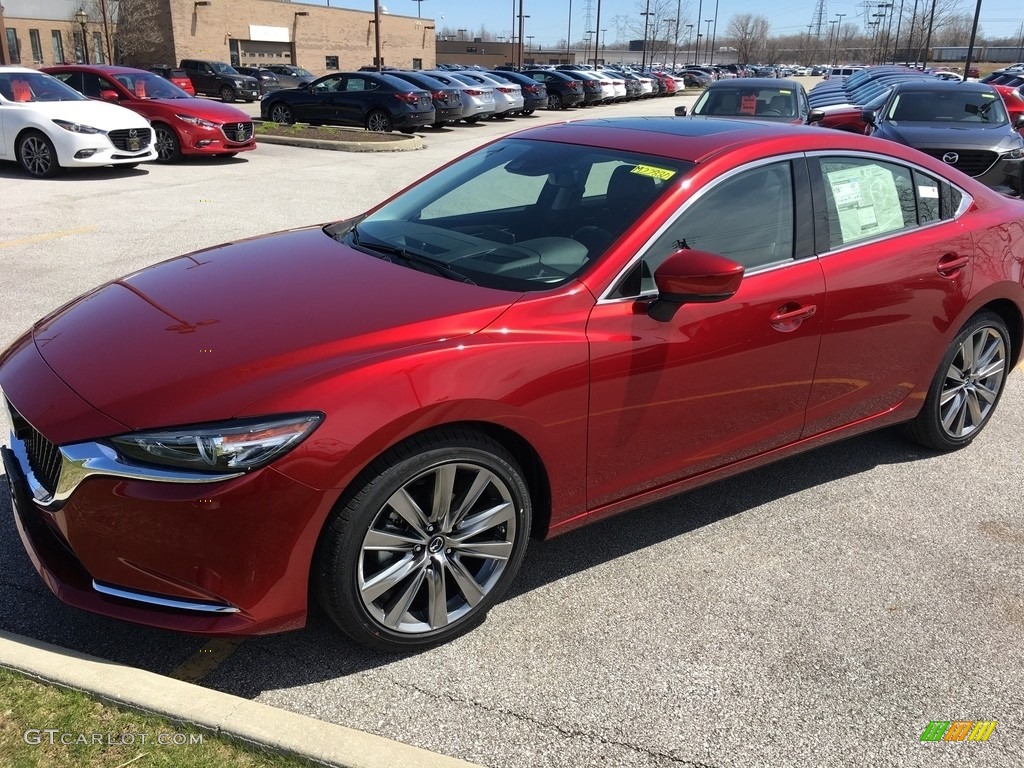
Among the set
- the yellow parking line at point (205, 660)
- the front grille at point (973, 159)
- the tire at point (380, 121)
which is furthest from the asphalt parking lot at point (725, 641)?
the tire at point (380, 121)

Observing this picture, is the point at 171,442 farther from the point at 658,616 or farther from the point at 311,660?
the point at 658,616

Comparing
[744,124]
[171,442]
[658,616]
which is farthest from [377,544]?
[744,124]

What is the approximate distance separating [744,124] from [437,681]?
290cm

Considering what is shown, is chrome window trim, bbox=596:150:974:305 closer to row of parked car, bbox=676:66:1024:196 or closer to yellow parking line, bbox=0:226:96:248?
row of parked car, bbox=676:66:1024:196

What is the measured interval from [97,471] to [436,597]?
114 cm

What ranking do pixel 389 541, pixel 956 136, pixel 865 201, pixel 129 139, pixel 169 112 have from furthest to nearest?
pixel 169 112 < pixel 129 139 < pixel 956 136 < pixel 865 201 < pixel 389 541

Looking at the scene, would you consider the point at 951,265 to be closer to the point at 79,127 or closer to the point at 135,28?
the point at 79,127

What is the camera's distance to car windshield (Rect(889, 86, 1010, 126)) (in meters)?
12.7

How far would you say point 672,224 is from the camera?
3.39 m

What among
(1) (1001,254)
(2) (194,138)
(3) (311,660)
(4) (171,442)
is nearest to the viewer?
(4) (171,442)

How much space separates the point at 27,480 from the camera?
2861mm

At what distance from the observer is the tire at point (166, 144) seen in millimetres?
15023

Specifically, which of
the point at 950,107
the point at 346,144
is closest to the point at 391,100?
the point at 346,144

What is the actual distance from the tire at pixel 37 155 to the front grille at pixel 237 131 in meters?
3.12
